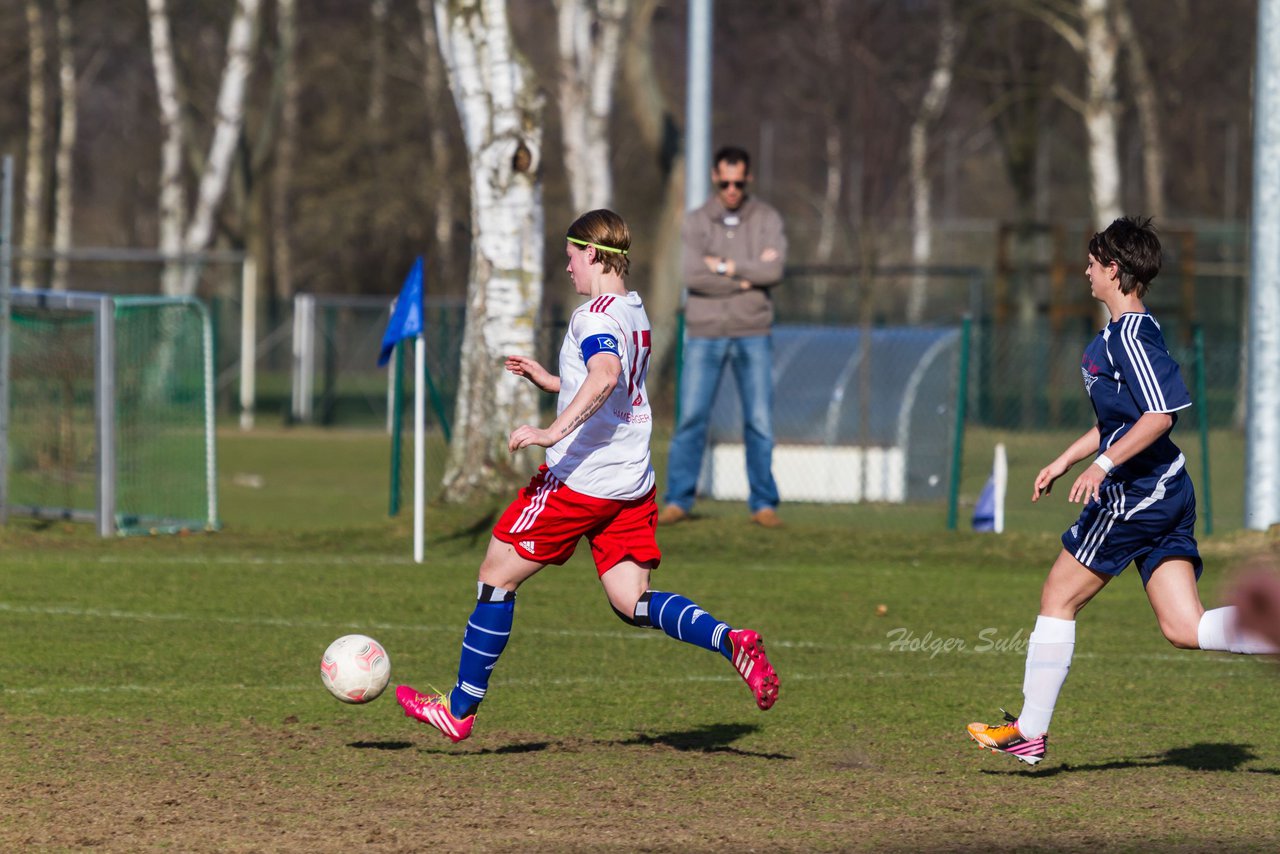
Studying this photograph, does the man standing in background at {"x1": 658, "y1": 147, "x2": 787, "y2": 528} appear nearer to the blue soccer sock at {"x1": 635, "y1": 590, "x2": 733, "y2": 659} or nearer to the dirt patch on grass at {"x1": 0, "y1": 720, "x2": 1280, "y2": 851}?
the dirt patch on grass at {"x1": 0, "y1": 720, "x2": 1280, "y2": 851}

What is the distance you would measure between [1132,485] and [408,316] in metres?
6.09

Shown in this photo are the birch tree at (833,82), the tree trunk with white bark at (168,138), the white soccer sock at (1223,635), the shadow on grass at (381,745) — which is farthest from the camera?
the birch tree at (833,82)

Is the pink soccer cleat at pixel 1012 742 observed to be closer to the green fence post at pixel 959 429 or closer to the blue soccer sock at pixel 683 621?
the blue soccer sock at pixel 683 621

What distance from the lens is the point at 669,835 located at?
561 cm

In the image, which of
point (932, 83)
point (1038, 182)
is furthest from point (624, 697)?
point (1038, 182)

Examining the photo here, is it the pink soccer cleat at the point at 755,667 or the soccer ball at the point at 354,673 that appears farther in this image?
the soccer ball at the point at 354,673

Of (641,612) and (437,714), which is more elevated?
(641,612)

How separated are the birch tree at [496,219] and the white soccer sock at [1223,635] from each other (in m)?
8.25

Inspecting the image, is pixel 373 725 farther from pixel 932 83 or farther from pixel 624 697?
pixel 932 83

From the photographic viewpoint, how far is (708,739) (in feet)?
23.6

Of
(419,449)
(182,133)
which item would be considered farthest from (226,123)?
(419,449)

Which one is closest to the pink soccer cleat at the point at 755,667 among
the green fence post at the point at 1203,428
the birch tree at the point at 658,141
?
the green fence post at the point at 1203,428

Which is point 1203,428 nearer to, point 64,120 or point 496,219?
point 496,219

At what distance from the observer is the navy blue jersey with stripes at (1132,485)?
631cm
